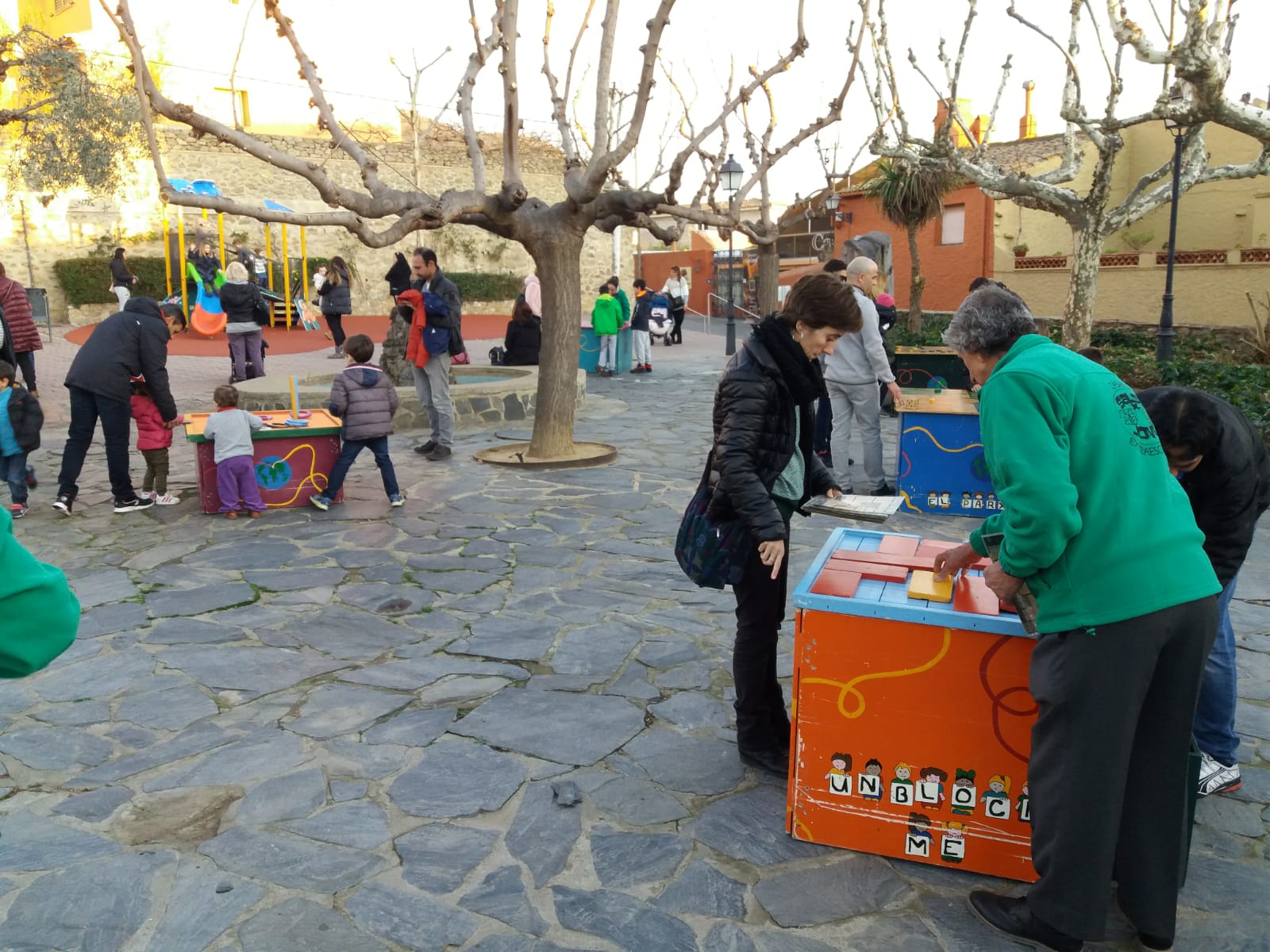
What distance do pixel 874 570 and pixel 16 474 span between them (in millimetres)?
6808

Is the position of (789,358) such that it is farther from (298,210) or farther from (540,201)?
(298,210)

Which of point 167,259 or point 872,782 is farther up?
point 167,259

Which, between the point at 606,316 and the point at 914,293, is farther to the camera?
the point at 914,293

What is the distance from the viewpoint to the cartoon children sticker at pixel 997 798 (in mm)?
3088

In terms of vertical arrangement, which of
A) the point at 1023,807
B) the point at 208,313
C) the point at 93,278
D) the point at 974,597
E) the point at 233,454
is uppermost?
the point at 93,278

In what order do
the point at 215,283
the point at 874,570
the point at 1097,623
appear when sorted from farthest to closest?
the point at 215,283, the point at 874,570, the point at 1097,623

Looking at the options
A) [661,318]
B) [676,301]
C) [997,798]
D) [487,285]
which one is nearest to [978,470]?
[997,798]

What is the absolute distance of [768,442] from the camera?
11.7 ft

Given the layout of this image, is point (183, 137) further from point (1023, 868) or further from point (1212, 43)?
point (1023, 868)

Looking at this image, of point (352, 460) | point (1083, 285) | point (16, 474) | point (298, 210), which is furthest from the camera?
point (298, 210)

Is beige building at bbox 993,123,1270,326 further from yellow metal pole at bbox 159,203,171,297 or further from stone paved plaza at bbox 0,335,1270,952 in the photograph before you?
yellow metal pole at bbox 159,203,171,297

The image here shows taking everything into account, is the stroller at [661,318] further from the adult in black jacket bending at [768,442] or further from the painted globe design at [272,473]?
the adult in black jacket bending at [768,442]

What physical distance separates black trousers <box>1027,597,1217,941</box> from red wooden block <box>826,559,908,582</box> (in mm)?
587

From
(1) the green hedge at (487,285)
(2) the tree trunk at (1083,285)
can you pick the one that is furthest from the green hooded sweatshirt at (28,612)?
(1) the green hedge at (487,285)
